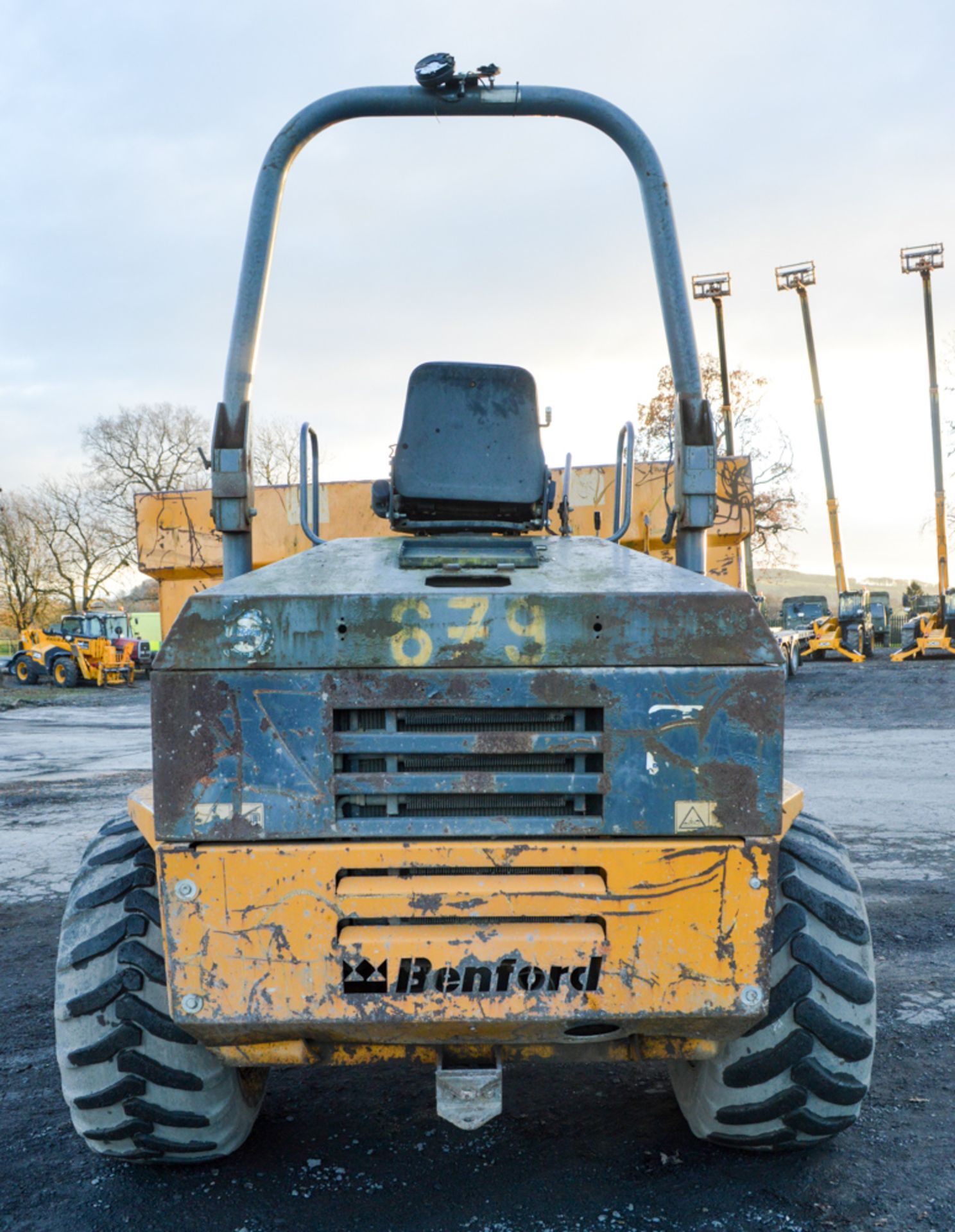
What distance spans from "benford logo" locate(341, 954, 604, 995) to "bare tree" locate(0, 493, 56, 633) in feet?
153

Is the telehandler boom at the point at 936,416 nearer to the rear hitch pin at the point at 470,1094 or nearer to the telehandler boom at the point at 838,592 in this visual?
the telehandler boom at the point at 838,592

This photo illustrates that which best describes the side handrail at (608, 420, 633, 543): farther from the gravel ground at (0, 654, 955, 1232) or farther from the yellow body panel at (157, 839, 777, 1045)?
the gravel ground at (0, 654, 955, 1232)

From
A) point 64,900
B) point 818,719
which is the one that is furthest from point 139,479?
point 64,900

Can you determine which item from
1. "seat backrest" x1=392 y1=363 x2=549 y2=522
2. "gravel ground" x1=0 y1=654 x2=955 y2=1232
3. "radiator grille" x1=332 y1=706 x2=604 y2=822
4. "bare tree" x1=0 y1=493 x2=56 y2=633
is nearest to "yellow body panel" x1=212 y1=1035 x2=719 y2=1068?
"gravel ground" x1=0 y1=654 x2=955 y2=1232

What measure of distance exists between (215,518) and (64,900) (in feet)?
12.0

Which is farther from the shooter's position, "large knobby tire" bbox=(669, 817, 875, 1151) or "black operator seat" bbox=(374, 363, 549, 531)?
"black operator seat" bbox=(374, 363, 549, 531)

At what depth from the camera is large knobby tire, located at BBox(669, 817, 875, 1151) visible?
2453 mm

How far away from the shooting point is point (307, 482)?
2982 mm

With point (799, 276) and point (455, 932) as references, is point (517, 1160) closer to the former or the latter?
point (455, 932)

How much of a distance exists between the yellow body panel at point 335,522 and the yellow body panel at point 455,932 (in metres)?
2.92

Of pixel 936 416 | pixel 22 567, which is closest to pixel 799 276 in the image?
pixel 936 416

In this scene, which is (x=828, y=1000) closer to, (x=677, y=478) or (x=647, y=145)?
(x=677, y=478)

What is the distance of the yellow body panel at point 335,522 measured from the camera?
5453 mm

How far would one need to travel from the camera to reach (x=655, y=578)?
2391mm
